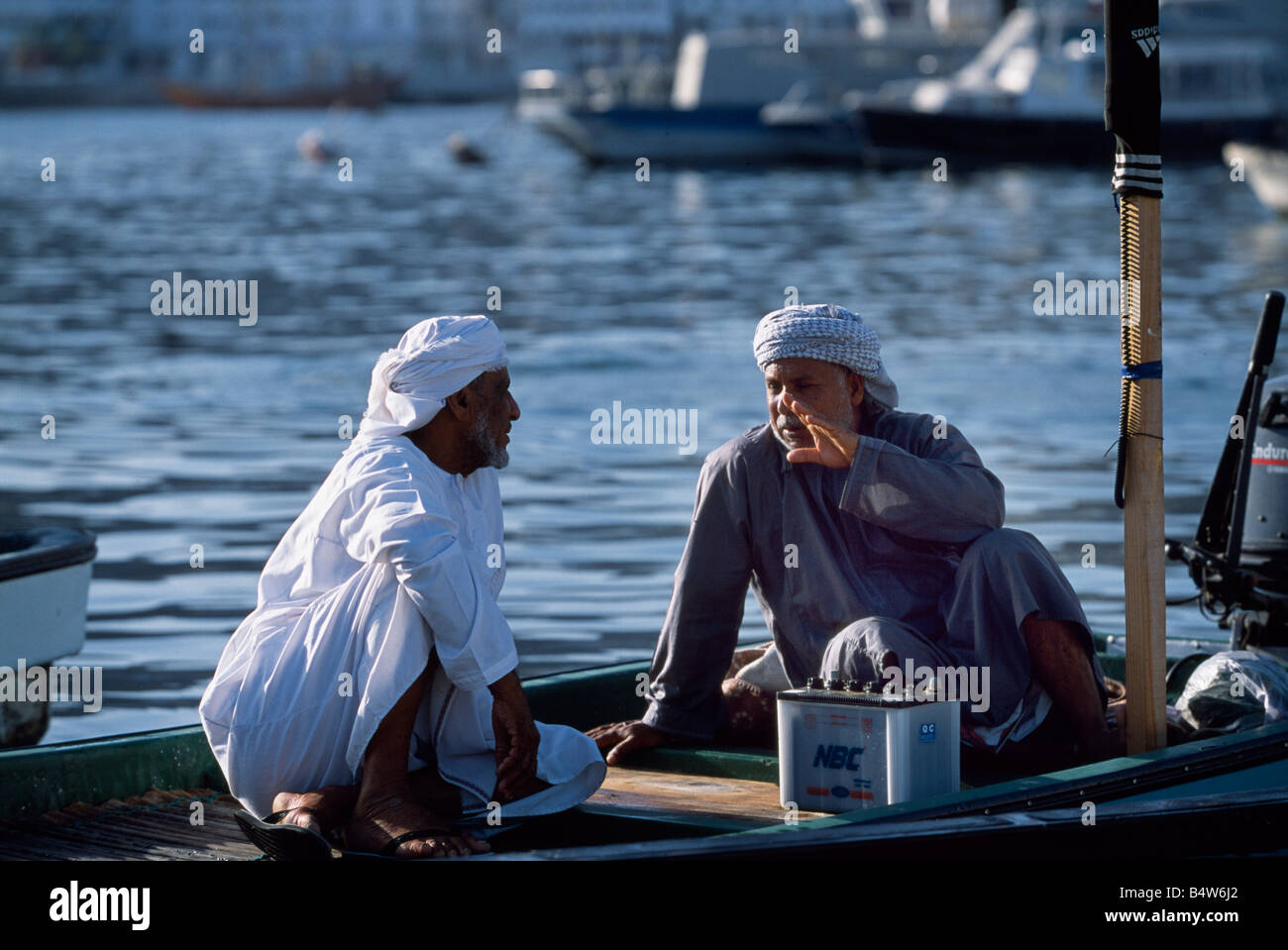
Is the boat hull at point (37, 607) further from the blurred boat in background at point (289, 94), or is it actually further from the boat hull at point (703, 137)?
the blurred boat in background at point (289, 94)

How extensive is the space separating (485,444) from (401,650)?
1.65 ft

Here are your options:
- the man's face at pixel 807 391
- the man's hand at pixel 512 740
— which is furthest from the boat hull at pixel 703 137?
the man's hand at pixel 512 740

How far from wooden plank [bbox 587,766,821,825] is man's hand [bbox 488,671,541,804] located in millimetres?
305

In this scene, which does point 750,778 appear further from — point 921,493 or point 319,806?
point 319,806

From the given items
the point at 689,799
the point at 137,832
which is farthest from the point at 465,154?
the point at 689,799

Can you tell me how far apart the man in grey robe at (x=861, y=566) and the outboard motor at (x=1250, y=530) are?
166 cm

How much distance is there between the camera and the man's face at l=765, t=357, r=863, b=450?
4891mm

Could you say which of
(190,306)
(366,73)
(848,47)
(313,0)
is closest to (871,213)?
(190,306)

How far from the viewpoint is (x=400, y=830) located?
14.0ft

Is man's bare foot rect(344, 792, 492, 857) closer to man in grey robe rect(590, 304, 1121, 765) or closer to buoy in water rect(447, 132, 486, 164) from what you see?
man in grey robe rect(590, 304, 1121, 765)

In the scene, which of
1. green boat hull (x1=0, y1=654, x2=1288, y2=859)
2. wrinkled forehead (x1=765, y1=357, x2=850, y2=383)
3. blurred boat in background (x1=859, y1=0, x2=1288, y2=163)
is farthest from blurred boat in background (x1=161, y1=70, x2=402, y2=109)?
wrinkled forehead (x1=765, y1=357, x2=850, y2=383)

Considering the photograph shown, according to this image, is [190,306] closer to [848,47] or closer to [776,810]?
[776,810]

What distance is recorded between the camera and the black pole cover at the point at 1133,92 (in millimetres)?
4625
